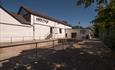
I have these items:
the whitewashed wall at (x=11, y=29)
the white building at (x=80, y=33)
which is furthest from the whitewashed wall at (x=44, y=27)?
the white building at (x=80, y=33)

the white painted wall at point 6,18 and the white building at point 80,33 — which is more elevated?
the white painted wall at point 6,18

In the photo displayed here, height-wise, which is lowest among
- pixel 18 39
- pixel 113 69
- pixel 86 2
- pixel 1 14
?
pixel 113 69

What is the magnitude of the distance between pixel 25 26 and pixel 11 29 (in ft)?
13.7

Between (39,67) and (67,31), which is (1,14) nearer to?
(39,67)

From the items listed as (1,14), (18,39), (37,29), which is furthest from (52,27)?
(1,14)

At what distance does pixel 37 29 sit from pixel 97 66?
23.9 m

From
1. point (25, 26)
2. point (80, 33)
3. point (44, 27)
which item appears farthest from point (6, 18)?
point (80, 33)

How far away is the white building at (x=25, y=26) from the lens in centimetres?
2177

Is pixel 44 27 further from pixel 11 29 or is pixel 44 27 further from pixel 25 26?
pixel 11 29

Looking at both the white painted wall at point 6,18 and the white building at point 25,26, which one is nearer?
the white painted wall at point 6,18

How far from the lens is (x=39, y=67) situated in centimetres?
770

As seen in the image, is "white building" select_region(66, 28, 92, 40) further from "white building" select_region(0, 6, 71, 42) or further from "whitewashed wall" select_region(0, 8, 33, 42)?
"whitewashed wall" select_region(0, 8, 33, 42)

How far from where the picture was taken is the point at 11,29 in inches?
897

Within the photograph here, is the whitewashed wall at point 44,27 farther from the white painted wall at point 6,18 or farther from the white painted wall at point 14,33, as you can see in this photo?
the white painted wall at point 6,18
